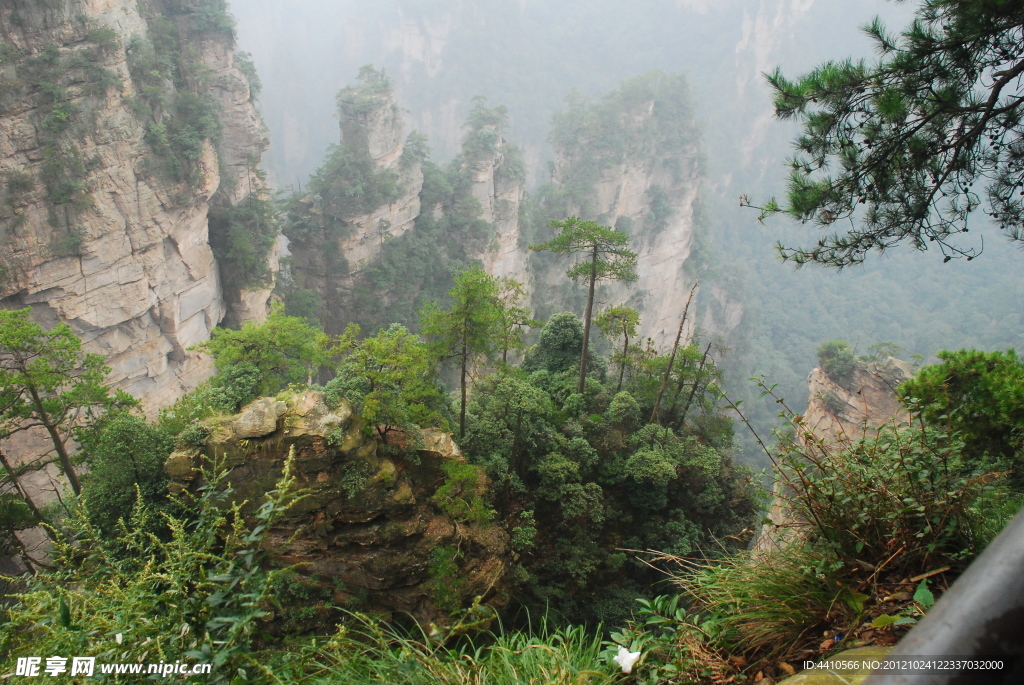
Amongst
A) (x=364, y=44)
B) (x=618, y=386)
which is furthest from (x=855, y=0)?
(x=618, y=386)

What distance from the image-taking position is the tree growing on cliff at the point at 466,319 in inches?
342

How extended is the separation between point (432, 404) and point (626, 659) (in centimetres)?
784

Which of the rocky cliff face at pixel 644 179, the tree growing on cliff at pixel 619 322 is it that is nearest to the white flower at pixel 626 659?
the tree growing on cliff at pixel 619 322

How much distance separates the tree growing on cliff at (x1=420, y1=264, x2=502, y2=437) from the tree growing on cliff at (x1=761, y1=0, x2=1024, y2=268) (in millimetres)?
5224

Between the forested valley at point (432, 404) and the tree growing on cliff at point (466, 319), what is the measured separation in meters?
0.06

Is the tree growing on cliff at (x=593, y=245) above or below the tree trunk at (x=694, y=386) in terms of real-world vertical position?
above

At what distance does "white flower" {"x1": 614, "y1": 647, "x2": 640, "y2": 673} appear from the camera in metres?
1.94

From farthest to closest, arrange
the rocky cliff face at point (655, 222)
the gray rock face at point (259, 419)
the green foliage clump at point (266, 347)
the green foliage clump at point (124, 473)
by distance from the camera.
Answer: the rocky cliff face at point (655, 222)
the green foliage clump at point (266, 347)
the gray rock face at point (259, 419)
the green foliage clump at point (124, 473)

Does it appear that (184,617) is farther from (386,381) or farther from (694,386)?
(694,386)

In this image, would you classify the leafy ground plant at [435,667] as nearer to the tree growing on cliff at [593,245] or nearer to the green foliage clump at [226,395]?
the green foliage clump at [226,395]

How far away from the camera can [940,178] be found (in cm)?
364

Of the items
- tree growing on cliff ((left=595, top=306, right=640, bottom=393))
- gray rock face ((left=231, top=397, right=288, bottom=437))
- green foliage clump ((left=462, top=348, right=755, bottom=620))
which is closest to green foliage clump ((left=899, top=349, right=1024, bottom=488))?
green foliage clump ((left=462, top=348, right=755, bottom=620))

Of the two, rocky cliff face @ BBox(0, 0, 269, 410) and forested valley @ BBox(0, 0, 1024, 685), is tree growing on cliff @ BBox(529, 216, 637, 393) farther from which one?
rocky cliff face @ BBox(0, 0, 269, 410)

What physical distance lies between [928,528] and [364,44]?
2815 inches
